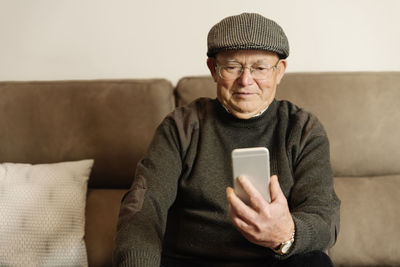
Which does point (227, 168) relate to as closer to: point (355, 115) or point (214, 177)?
point (214, 177)

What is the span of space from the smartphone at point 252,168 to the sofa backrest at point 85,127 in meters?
0.74

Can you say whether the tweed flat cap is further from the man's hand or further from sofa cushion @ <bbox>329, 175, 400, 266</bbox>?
sofa cushion @ <bbox>329, 175, 400, 266</bbox>

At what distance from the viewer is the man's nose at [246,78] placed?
1.07m

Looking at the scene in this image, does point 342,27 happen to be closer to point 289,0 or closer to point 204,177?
point 289,0

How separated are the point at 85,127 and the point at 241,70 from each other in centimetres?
70

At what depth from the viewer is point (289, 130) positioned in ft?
3.83

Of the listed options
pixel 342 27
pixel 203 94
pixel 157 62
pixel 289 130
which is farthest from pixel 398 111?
pixel 157 62

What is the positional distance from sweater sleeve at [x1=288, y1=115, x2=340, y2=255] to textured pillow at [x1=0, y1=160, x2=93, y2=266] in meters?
0.73

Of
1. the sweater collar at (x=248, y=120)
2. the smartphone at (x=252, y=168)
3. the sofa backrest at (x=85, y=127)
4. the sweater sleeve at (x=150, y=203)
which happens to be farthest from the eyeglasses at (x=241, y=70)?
the sofa backrest at (x=85, y=127)

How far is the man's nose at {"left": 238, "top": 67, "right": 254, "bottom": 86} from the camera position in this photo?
1068 mm

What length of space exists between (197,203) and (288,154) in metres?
0.30

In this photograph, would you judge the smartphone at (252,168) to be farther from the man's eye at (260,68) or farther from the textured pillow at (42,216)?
the textured pillow at (42,216)

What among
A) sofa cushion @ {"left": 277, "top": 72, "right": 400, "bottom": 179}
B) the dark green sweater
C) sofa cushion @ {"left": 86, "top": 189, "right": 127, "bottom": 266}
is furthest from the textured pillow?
sofa cushion @ {"left": 277, "top": 72, "right": 400, "bottom": 179}

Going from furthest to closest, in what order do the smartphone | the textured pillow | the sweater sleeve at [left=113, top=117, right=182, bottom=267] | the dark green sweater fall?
the textured pillow
the dark green sweater
the sweater sleeve at [left=113, top=117, right=182, bottom=267]
the smartphone
